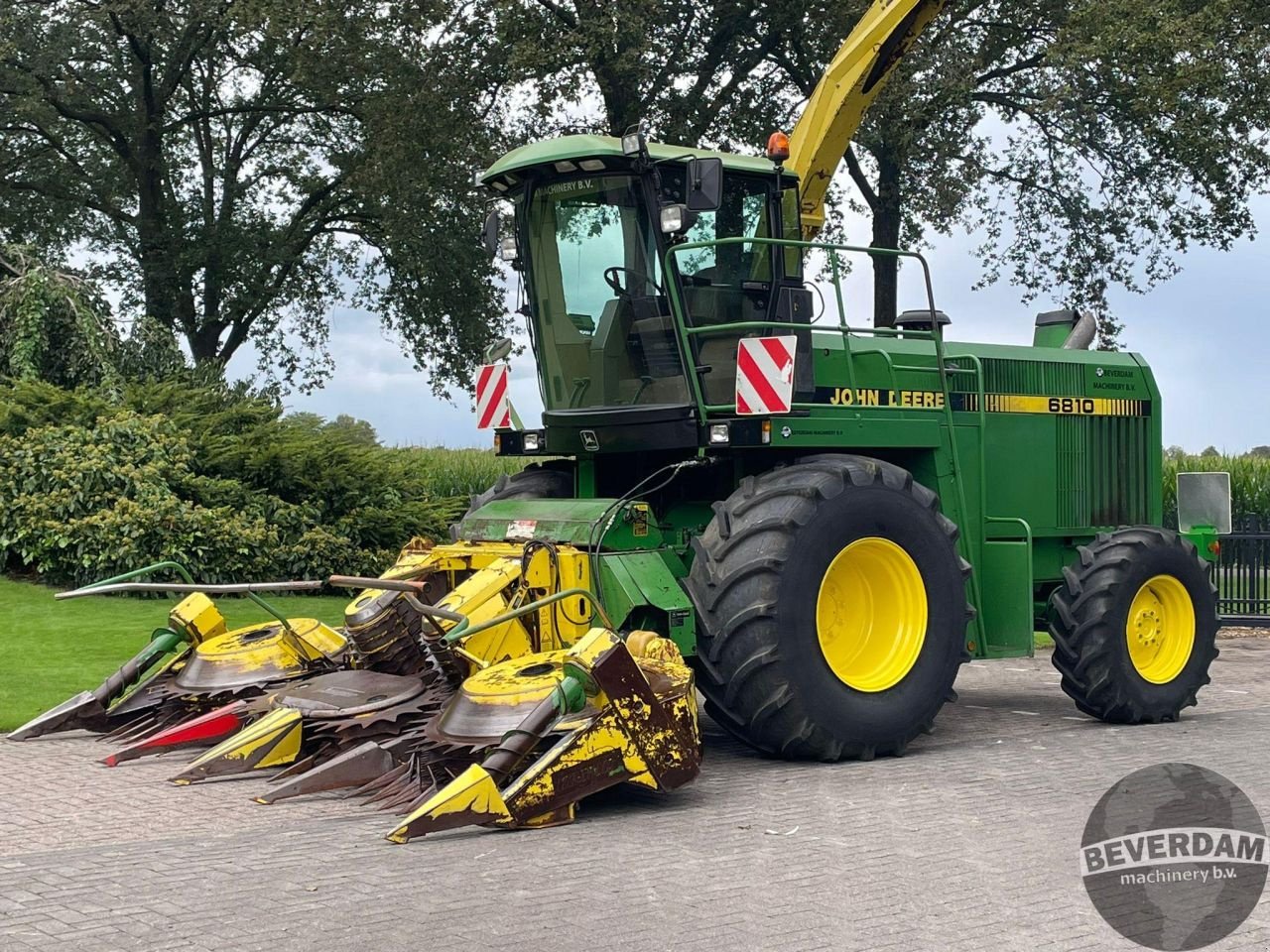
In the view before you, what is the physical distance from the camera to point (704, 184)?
852 centimetres

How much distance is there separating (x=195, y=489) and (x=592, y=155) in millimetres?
8762

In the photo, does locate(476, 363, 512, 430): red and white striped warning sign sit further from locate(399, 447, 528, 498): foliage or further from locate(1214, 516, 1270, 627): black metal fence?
locate(1214, 516, 1270, 627): black metal fence

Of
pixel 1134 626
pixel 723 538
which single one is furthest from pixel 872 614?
pixel 1134 626

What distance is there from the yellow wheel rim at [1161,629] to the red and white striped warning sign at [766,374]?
3278 mm

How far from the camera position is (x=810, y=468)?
870 cm

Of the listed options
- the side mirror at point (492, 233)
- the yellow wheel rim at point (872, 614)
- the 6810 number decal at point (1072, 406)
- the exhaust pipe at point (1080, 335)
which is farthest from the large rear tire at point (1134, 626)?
the side mirror at point (492, 233)

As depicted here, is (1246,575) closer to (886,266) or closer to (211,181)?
(886,266)

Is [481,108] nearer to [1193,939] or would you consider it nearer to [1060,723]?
[1060,723]

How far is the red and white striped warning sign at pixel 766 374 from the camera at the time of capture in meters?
8.58

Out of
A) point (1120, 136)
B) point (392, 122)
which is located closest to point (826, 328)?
point (392, 122)

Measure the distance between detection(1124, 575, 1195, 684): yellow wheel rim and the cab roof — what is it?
3.94 metres

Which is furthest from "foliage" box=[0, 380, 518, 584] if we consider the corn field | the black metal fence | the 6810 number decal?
the black metal fence

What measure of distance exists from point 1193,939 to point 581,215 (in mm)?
5949

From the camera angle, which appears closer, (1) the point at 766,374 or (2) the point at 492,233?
(1) the point at 766,374
